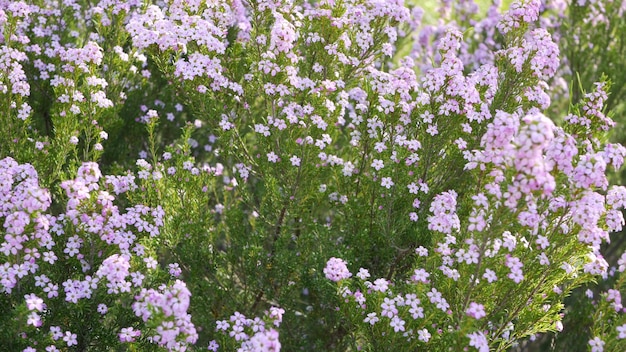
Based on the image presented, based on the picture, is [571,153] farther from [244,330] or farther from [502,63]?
[244,330]

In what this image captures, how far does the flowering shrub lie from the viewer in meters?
4.00

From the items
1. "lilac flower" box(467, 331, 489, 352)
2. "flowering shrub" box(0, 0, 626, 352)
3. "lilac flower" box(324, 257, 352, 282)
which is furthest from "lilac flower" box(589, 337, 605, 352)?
"lilac flower" box(324, 257, 352, 282)

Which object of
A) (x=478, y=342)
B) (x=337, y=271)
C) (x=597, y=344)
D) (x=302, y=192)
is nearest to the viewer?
(x=478, y=342)

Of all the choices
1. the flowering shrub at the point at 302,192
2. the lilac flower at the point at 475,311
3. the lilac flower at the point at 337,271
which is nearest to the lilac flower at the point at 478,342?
the flowering shrub at the point at 302,192

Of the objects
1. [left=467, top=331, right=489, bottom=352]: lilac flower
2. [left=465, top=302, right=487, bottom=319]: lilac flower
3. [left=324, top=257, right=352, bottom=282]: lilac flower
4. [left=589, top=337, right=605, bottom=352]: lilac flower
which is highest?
[left=324, top=257, right=352, bottom=282]: lilac flower

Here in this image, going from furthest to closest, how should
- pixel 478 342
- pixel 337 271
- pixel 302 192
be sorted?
pixel 302 192 < pixel 337 271 < pixel 478 342

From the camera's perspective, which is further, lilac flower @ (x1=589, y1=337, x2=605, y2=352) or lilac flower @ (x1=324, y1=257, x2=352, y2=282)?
lilac flower @ (x1=324, y1=257, x2=352, y2=282)

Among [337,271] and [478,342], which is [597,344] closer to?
[478,342]

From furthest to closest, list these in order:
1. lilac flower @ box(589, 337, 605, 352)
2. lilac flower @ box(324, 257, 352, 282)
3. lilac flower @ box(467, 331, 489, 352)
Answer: lilac flower @ box(324, 257, 352, 282), lilac flower @ box(589, 337, 605, 352), lilac flower @ box(467, 331, 489, 352)

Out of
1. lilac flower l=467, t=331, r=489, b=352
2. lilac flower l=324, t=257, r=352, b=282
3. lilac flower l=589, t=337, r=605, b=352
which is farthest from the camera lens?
lilac flower l=324, t=257, r=352, b=282

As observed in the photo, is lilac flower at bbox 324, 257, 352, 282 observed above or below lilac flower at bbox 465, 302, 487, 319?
above

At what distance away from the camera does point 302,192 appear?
5.38m

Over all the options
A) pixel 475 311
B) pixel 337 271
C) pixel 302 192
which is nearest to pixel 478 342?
pixel 475 311

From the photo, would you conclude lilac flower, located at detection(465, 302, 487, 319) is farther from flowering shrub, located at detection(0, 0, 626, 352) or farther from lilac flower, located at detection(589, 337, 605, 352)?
lilac flower, located at detection(589, 337, 605, 352)
